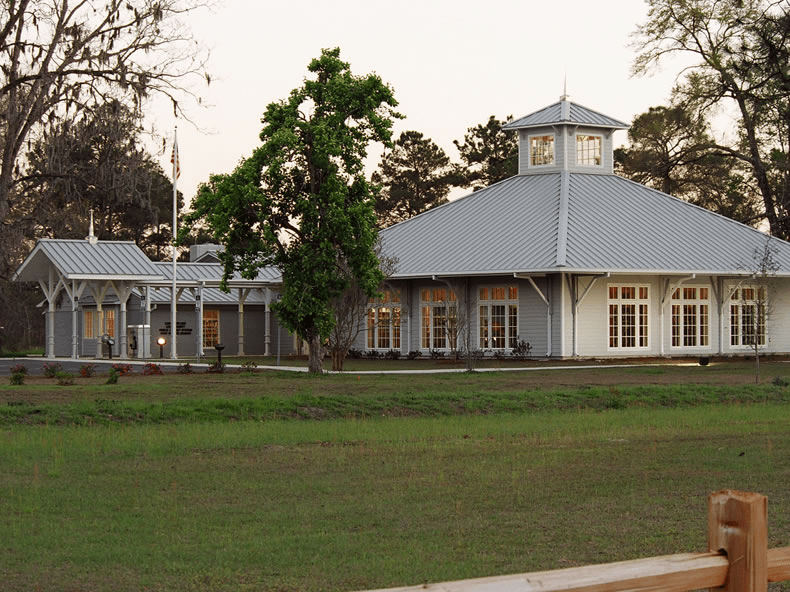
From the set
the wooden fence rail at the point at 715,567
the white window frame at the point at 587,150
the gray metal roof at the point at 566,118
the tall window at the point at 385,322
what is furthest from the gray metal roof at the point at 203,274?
the wooden fence rail at the point at 715,567

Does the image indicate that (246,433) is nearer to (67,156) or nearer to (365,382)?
(365,382)

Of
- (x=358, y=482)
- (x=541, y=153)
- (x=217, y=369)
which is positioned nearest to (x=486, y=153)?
(x=541, y=153)

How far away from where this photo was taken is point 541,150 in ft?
159

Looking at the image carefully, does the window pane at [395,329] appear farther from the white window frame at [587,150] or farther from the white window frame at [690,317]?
the white window frame at [587,150]

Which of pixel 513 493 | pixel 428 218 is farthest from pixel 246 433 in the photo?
pixel 428 218

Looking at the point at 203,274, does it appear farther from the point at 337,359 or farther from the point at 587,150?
Result: the point at 587,150

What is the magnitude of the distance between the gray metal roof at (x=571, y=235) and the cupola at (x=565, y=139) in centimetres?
60

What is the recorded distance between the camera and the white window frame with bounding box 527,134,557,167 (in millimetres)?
47875

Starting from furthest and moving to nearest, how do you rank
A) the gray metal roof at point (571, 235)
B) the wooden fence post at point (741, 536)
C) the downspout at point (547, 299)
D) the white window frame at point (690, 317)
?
the white window frame at point (690, 317) < the gray metal roof at point (571, 235) < the downspout at point (547, 299) < the wooden fence post at point (741, 536)

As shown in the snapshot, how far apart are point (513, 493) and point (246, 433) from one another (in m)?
6.53

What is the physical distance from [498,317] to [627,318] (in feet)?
14.2

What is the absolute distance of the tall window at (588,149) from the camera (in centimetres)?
4819

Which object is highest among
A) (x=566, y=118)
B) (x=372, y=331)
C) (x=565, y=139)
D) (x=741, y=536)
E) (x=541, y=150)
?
(x=566, y=118)

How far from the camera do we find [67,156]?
37.0 m
